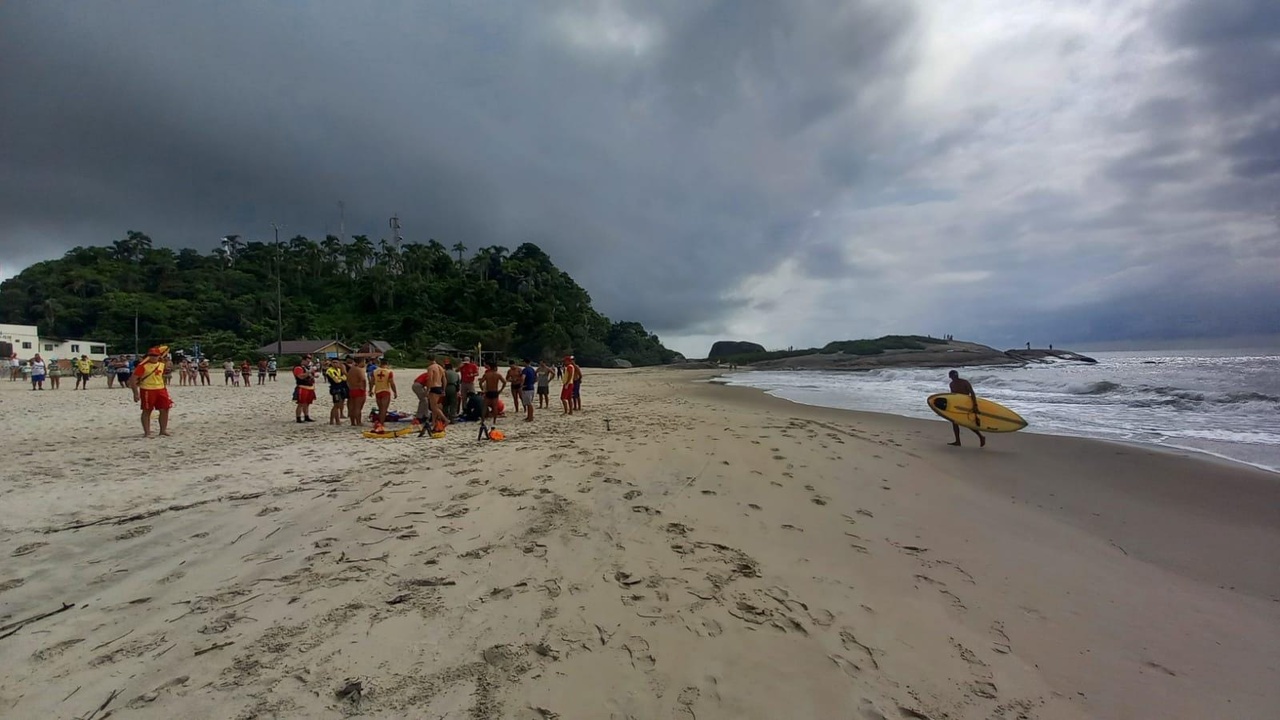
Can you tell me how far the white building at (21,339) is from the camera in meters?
51.1

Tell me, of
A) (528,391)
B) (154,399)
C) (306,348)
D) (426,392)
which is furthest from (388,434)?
(306,348)

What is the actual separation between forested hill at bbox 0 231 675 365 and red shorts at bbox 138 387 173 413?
54771 mm

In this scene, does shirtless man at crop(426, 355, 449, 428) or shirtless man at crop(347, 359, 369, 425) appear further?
shirtless man at crop(347, 359, 369, 425)

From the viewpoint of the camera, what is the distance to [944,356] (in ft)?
221

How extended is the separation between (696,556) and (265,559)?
3.29 m

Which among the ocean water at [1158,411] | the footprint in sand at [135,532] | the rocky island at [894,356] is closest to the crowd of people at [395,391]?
the footprint in sand at [135,532]

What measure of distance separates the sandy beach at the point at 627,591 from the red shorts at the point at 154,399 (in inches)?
99.3

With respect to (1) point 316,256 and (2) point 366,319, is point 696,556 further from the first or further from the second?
(1) point 316,256

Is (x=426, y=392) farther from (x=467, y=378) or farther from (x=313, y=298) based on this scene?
(x=313, y=298)

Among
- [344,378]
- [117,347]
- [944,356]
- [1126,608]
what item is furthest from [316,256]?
[1126,608]

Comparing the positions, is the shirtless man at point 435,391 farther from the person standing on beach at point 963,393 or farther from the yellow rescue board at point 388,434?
the person standing on beach at point 963,393

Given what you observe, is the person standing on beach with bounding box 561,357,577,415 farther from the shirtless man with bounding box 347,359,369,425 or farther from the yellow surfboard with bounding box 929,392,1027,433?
the yellow surfboard with bounding box 929,392,1027,433

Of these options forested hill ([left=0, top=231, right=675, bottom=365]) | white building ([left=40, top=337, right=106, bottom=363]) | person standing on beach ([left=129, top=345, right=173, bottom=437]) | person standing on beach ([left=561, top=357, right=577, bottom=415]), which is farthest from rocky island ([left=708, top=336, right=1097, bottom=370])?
white building ([left=40, top=337, right=106, bottom=363])

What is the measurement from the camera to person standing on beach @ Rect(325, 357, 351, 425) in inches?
467
